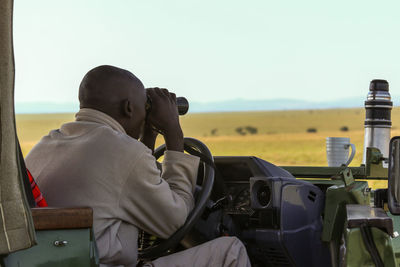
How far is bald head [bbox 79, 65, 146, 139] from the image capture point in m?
3.29

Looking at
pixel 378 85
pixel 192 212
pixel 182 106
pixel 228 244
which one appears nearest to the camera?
pixel 228 244

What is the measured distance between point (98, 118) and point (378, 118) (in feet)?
11.6

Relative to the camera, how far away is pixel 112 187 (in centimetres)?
301

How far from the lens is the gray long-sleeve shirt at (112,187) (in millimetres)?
2992

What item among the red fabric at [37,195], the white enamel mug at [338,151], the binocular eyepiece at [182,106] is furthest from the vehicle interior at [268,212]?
the white enamel mug at [338,151]

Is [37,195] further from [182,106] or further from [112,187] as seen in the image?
[182,106]

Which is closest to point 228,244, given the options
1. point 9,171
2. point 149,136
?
point 149,136

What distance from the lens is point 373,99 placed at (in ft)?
20.8

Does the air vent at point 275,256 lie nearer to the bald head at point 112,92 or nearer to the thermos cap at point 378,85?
the bald head at point 112,92

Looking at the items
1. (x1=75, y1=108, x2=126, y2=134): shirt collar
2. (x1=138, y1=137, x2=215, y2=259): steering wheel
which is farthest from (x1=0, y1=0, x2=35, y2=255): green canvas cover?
(x1=138, y1=137, x2=215, y2=259): steering wheel

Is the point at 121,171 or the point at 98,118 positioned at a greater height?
the point at 98,118

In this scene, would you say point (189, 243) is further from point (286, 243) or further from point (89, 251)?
point (89, 251)

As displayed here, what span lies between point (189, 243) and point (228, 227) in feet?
0.71

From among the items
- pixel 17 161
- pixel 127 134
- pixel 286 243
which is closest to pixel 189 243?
pixel 286 243
